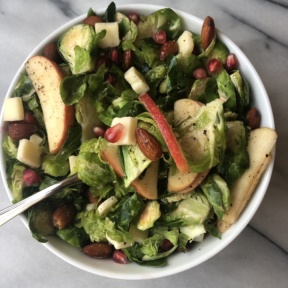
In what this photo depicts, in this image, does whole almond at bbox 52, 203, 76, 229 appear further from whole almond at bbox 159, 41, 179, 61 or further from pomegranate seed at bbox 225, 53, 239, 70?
pomegranate seed at bbox 225, 53, 239, 70

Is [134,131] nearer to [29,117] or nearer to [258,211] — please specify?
[29,117]

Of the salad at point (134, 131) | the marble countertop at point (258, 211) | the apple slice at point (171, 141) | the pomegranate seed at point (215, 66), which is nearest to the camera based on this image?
the apple slice at point (171, 141)

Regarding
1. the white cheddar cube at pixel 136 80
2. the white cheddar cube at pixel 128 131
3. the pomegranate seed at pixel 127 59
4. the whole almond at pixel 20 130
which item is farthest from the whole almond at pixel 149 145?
the whole almond at pixel 20 130

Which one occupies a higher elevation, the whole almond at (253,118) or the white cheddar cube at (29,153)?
the whole almond at (253,118)

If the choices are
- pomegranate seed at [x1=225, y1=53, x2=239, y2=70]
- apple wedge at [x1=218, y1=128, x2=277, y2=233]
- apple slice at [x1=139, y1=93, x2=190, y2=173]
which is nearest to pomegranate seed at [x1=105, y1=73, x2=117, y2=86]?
apple slice at [x1=139, y1=93, x2=190, y2=173]

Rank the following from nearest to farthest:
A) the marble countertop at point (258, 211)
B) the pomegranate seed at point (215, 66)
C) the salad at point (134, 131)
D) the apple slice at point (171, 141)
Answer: the apple slice at point (171, 141), the salad at point (134, 131), the pomegranate seed at point (215, 66), the marble countertop at point (258, 211)

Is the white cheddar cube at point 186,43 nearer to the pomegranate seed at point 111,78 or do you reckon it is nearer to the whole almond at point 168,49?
the whole almond at point 168,49

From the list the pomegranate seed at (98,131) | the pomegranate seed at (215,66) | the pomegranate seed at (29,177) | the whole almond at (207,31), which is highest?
the whole almond at (207,31)

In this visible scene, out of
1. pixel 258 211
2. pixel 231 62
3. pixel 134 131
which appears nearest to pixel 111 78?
pixel 134 131
